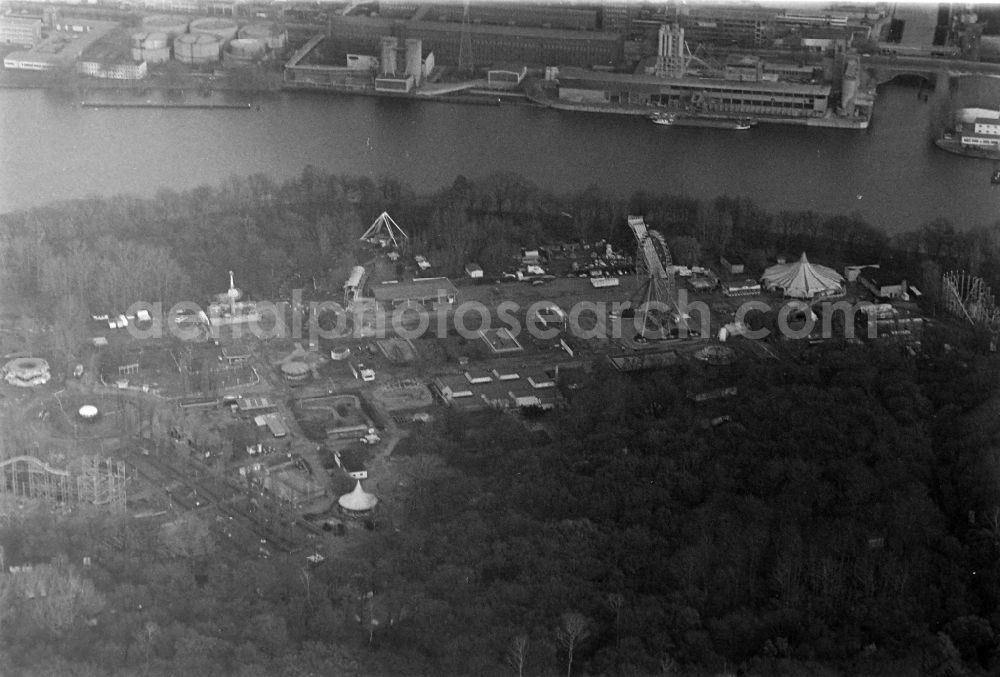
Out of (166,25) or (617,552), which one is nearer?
(617,552)

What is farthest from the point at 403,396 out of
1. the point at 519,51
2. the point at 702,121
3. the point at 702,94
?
the point at 519,51

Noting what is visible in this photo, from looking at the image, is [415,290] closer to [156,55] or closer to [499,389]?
[499,389]

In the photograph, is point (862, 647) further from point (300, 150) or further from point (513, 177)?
point (300, 150)

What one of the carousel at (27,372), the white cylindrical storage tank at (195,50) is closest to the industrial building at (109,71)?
the white cylindrical storage tank at (195,50)

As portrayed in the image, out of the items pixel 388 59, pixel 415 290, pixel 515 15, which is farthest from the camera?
pixel 515 15

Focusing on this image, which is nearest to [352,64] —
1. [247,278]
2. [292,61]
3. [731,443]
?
[292,61]

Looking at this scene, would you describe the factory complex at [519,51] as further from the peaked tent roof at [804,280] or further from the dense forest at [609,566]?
the dense forest at [609,566]
